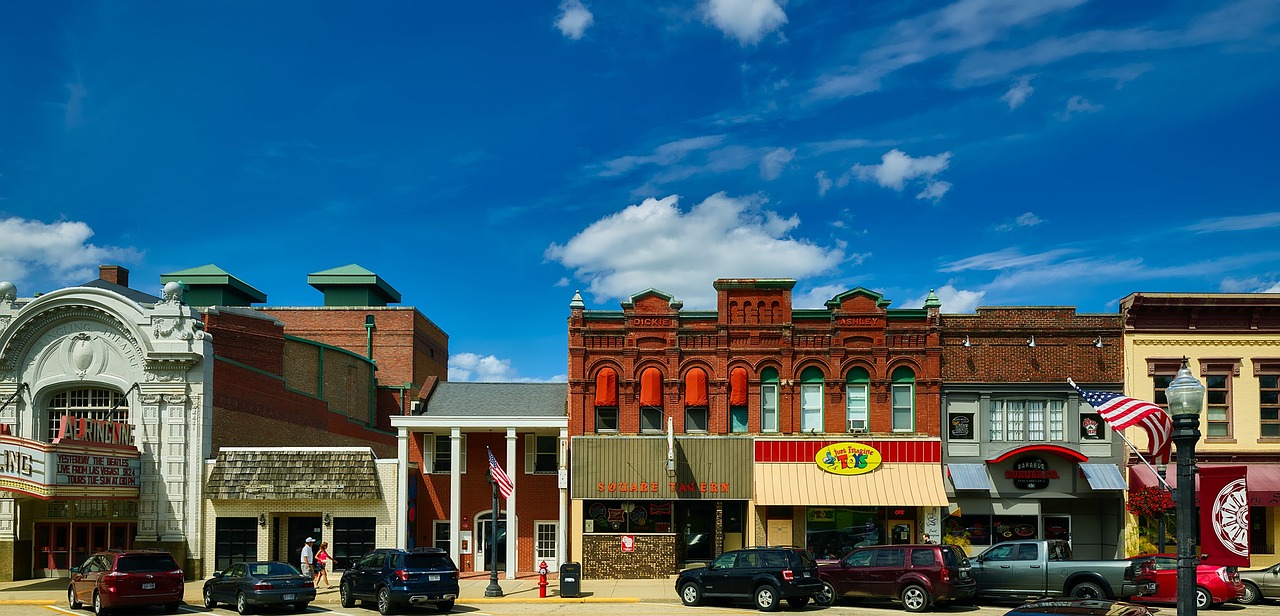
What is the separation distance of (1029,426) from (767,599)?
14.5m

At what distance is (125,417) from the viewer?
3891 cm

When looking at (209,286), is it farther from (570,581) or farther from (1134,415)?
(1134,415)

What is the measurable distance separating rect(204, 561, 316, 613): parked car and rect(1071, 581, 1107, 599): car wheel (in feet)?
62.4

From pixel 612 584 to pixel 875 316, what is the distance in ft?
41.7

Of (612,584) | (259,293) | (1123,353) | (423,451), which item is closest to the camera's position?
(612,584)

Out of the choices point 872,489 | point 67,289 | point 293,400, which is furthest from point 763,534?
point 67,289

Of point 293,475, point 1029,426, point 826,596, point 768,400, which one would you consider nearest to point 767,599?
point 826,596

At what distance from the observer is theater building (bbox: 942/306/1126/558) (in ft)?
123

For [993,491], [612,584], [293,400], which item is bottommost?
[612,584]

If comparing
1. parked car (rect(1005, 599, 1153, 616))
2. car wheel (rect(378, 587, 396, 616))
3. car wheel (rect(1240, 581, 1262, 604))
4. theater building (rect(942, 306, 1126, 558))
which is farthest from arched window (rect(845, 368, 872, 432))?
parked car (rect(1005, 599, 1153, 616))

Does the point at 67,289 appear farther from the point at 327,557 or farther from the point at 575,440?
the point at 575,440

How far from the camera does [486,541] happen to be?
1598 inches

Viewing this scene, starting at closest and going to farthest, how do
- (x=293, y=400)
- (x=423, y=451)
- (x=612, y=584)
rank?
(x=612, y=584)
(x=423, y=451)
(x=293, y=400)

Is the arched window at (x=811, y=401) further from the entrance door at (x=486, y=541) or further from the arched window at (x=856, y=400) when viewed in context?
the entrance door at (x=486, y=541)
